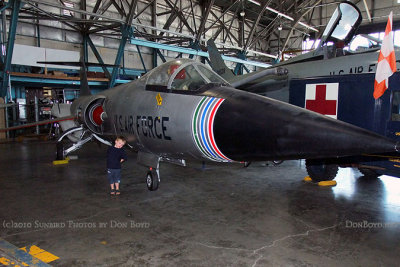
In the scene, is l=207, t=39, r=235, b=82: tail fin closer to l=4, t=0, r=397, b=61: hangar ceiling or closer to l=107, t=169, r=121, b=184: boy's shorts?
l=4, t=0, r=397, b=61: hangar ceiling

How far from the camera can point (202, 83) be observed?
460 centimetres

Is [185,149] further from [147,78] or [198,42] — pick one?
[198,42]

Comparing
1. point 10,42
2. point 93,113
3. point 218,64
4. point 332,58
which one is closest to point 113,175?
point 93,113

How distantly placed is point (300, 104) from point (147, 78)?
10.4ft

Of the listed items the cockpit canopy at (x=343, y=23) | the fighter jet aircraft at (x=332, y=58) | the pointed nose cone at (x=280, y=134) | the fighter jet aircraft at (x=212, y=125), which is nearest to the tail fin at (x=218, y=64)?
the fighter jet aircraft at (x=332, y=58)

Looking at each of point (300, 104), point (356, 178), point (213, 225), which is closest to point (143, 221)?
point (213, 225)

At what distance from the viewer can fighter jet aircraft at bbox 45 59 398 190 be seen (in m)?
3.08

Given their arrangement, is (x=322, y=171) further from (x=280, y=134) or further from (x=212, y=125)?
(x=280, y=134)

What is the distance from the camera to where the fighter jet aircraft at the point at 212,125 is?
308cm

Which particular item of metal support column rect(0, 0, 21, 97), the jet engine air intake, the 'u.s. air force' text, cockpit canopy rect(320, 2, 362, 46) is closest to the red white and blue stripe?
the 'u.s. air force' text

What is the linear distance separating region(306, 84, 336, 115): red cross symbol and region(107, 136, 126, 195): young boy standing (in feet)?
12.3

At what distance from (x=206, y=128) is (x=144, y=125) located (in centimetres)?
157

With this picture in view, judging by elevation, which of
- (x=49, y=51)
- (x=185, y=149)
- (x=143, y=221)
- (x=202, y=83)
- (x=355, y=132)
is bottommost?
(x=143, y=221)

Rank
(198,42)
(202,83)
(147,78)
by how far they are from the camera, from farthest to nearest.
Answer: (198,42), (147,78), (202,83)
